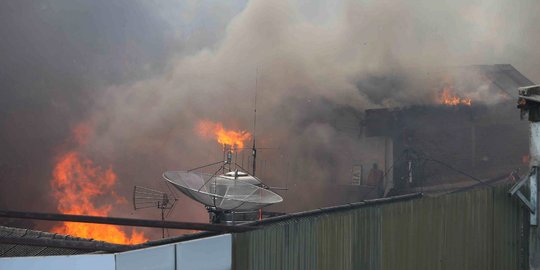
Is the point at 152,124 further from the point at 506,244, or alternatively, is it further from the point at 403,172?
the point at 506,244

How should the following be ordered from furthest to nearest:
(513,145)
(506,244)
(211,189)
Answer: (513,145), (211,189), (506,244)

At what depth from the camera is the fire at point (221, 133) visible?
22.6 meters

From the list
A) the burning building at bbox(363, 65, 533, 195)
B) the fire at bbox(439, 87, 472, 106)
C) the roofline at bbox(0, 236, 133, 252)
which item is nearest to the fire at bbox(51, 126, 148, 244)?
the burning building at bbox(363, 65, 533, 195)

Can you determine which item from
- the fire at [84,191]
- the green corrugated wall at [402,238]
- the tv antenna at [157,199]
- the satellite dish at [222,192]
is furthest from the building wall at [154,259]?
the fire at [84,191]

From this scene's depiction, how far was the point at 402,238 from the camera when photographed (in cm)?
562

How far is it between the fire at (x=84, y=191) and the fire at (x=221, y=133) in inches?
172

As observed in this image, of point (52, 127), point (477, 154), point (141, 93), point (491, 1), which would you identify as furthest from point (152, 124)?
point (491, 1)

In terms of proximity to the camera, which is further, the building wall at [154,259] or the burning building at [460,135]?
the burning building at [460,135]

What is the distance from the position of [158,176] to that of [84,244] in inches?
718

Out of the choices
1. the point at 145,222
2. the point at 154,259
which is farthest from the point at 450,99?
the point at 154,259

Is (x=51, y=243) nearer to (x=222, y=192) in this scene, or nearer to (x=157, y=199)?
(x=222, y=192)

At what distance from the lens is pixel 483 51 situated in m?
22.2

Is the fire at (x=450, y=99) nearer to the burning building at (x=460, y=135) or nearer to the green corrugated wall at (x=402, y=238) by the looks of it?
the burning building at (x=460, y=135)

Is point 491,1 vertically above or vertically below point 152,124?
above
